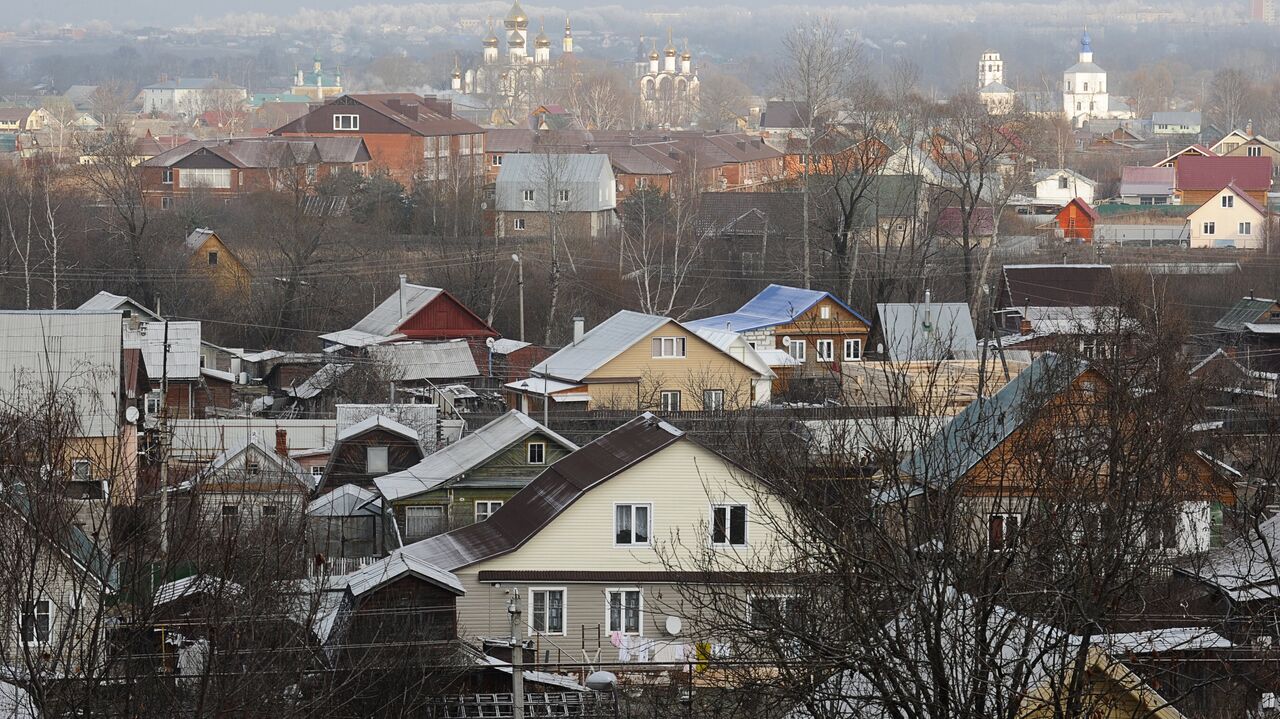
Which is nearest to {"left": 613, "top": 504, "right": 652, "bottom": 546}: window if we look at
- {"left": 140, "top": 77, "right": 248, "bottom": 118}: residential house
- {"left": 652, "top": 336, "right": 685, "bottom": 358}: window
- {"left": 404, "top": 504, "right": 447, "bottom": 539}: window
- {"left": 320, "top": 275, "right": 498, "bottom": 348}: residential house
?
{"left": 404, "top": 504, "right": 447, "bottom": 539}: window

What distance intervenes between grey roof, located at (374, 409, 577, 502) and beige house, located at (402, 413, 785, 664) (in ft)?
5.76

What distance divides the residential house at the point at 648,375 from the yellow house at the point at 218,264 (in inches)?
342

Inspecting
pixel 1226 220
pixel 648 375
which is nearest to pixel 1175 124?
pixel 1226 220

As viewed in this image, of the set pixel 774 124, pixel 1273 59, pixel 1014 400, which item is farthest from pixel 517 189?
pixel 1273 59

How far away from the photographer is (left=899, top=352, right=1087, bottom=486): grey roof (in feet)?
21.2

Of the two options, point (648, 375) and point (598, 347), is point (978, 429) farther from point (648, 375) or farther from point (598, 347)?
point (598, 347)

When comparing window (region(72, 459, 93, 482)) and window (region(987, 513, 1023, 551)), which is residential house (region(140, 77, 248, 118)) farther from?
window (region(987, 513, 1023, 551))

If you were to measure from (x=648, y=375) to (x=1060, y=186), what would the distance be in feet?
93.0

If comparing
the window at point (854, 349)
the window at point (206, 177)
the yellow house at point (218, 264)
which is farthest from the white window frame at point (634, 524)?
the window at point (206, 177)

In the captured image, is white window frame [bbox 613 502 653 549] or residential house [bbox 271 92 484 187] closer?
white window frame [bbox 613 502 653 549]

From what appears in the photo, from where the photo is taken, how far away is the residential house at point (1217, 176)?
42.1 m

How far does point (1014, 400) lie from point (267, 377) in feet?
42.0

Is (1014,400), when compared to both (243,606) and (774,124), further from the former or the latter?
(774,124)

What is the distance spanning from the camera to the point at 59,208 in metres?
30.2
